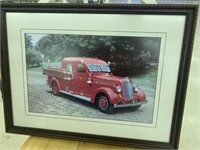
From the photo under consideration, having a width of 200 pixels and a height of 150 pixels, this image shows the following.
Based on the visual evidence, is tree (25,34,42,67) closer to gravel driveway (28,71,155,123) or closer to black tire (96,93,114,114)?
gravel driveway (28,71,155,123)

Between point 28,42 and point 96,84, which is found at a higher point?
point 28,42

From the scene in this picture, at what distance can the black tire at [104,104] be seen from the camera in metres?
0.52

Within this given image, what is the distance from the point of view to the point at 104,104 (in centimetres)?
52

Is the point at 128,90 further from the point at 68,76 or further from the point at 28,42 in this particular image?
the point at 28,42

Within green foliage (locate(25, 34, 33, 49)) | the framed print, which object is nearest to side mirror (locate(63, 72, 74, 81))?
the framed print

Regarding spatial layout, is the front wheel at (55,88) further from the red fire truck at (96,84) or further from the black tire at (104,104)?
the black tire at (104,104)

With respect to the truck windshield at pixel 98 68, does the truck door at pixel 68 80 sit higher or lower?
lower

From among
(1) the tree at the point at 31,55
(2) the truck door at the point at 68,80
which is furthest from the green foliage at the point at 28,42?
(2) the truck door at the point at 68,80

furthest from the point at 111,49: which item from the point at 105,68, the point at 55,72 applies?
the point at 55,72

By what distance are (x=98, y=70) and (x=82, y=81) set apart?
0.05 m

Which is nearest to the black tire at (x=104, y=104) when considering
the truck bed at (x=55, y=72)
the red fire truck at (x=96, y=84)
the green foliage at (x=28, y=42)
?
the red fire truck at (x=96, y=84)

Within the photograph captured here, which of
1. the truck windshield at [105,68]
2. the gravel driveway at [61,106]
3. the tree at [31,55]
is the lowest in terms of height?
the gravel driveway at [61,106]

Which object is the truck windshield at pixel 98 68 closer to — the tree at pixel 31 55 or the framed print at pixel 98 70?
the framed print at pixel 98 70

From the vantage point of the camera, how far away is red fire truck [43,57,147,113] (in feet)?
1.65
